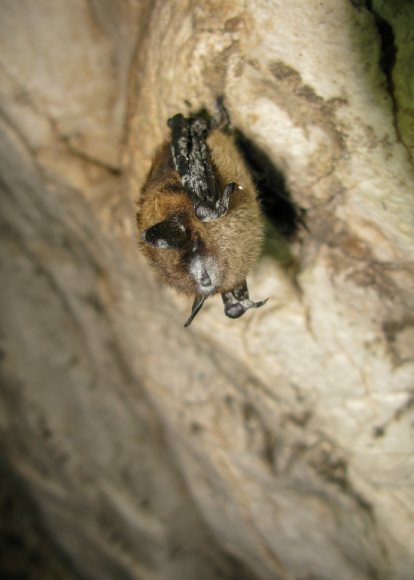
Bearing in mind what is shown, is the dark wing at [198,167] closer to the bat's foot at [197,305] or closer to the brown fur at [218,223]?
the brown fur at [218,223]

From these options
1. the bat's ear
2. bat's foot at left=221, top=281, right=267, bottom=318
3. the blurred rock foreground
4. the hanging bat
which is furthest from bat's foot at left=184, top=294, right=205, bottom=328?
the blurred rock foreground

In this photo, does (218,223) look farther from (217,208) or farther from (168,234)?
(168,234)

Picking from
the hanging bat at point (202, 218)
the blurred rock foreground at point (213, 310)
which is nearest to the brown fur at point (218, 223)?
the hanging bat at point (202, 218)

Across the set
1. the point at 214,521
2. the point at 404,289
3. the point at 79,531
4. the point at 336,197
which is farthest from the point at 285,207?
the point at 79,531

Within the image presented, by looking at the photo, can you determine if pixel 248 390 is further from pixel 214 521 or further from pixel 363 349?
pixel 214 521

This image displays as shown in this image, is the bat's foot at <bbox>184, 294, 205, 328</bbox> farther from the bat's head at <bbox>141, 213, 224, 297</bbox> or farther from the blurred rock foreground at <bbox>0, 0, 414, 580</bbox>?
the blurred rock foreground at <bbox>0, 0, 414, 580</bbox>

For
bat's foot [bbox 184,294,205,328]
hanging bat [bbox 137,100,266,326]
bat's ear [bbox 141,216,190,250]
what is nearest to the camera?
bat's ear [bbox 141,216,190,250]
